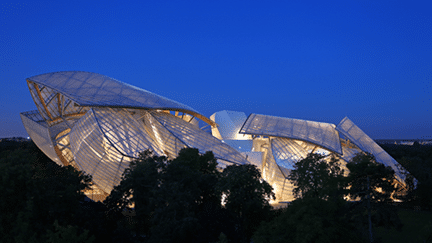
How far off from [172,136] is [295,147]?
14.6 metres

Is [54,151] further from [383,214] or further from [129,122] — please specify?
[383,214]

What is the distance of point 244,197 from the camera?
1941 centimetres

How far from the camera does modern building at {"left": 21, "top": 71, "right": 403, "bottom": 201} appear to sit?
103 feet

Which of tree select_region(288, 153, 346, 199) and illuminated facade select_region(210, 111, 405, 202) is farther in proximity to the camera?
illuminated facade select_region(210, 111, 405, 202)

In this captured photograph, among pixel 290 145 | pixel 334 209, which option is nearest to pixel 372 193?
pixel 334 209

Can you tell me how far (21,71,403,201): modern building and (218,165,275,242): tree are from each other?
11557mm

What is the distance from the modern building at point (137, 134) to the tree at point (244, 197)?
11.6m

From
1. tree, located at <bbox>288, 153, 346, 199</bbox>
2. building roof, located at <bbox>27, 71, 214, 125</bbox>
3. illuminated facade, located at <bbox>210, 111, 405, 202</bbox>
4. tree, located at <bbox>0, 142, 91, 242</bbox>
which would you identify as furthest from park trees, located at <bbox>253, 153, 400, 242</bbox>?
building roof, located at <bbox>27, 71, 214, 125</bbox>

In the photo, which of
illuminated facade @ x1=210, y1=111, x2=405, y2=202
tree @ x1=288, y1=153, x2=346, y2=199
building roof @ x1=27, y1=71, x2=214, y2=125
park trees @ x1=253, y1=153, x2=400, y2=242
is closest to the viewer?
park trees @ x1=253, y1=153, x2=400, y2=242

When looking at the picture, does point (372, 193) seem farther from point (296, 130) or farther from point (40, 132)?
point (40, 132)

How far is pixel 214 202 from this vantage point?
71.1 ft

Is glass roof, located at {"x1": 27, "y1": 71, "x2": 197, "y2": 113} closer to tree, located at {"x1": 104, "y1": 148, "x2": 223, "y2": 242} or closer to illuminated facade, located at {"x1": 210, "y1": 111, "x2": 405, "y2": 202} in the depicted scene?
illuminated facade, located at {"x1": 210, "y1": 111, "x2": 405, "y2": 202}

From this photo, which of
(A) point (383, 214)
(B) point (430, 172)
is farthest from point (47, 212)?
(B) point (430, 172)

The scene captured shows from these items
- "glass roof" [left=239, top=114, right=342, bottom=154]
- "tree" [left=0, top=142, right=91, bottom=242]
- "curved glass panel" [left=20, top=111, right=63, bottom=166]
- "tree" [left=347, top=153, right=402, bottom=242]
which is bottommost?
"tree" [left=0, top=142, right=91, bottom=242]
